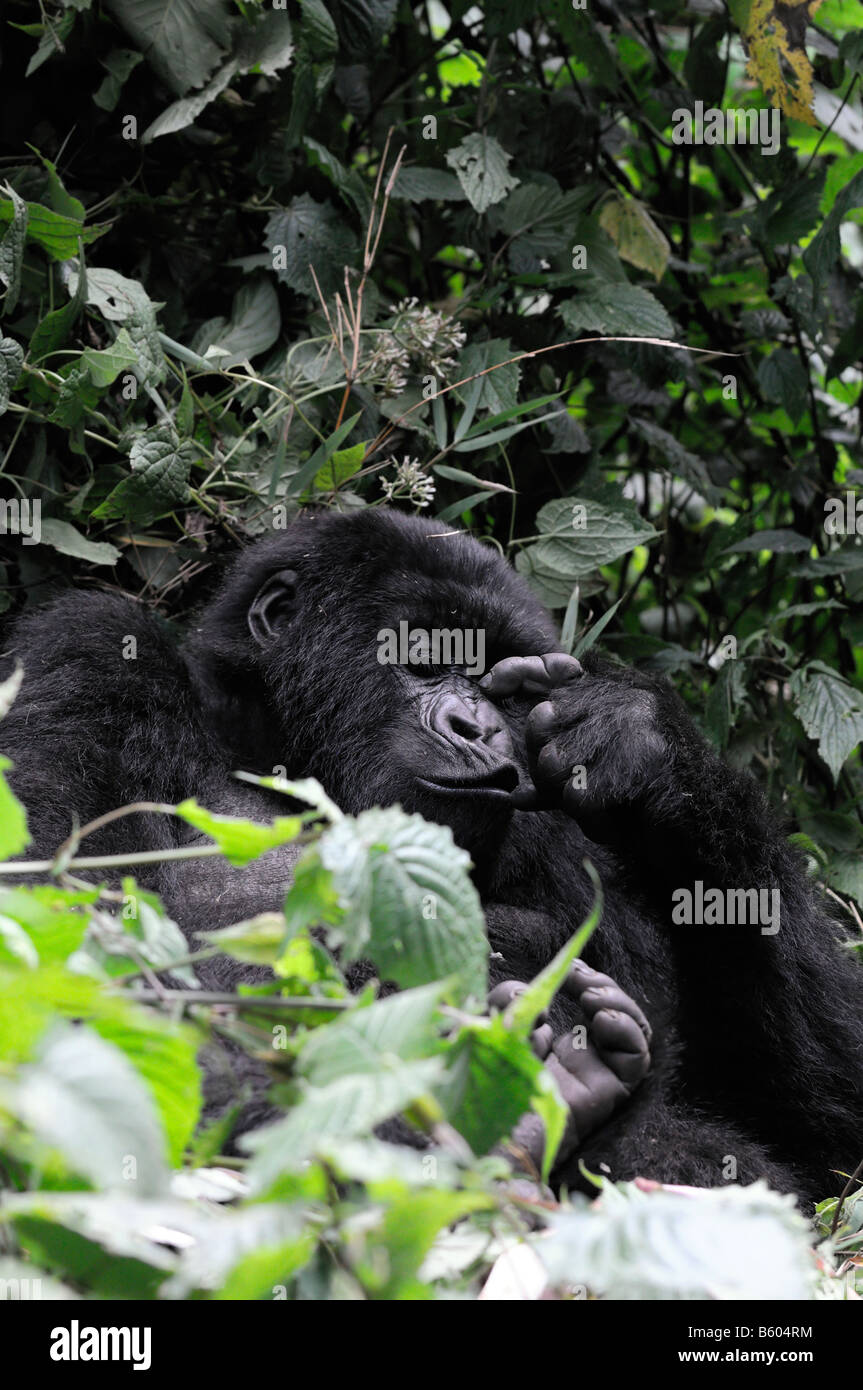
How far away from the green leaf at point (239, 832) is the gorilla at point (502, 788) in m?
1.00

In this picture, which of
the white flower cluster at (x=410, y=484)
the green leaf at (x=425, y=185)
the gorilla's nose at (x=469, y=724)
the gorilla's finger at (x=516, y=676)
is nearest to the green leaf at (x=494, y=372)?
the white flower cluster at (x=410, y=484)

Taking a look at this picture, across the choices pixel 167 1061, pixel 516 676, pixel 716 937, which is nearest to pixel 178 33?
pixel 516 676

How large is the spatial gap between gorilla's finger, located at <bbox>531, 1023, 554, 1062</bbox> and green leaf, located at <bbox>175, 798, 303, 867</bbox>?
755mm

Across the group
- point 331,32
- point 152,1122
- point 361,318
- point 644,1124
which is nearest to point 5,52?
point 331,32

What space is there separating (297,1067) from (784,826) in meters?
1.96

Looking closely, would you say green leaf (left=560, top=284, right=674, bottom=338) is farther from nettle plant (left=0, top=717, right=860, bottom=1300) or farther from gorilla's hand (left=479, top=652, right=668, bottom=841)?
nettle plant (left=0, top=717, right=860, bottom=1300)

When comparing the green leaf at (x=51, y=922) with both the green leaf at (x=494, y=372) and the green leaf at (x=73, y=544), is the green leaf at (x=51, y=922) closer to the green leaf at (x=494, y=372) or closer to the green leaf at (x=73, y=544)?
the green leaf at (x=73, y=544)

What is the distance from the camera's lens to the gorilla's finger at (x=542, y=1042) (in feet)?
6.34

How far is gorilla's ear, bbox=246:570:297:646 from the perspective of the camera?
Result: 287 cm

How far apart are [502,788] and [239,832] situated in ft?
4.04

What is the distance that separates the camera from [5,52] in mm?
3268

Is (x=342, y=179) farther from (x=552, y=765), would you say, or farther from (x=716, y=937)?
(x=716, y=937)

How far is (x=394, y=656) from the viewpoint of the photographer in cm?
274

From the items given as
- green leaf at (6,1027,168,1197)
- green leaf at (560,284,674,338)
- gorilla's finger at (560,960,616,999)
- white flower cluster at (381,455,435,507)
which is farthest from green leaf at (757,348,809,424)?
green leaf at (6,1027,168,1197)
